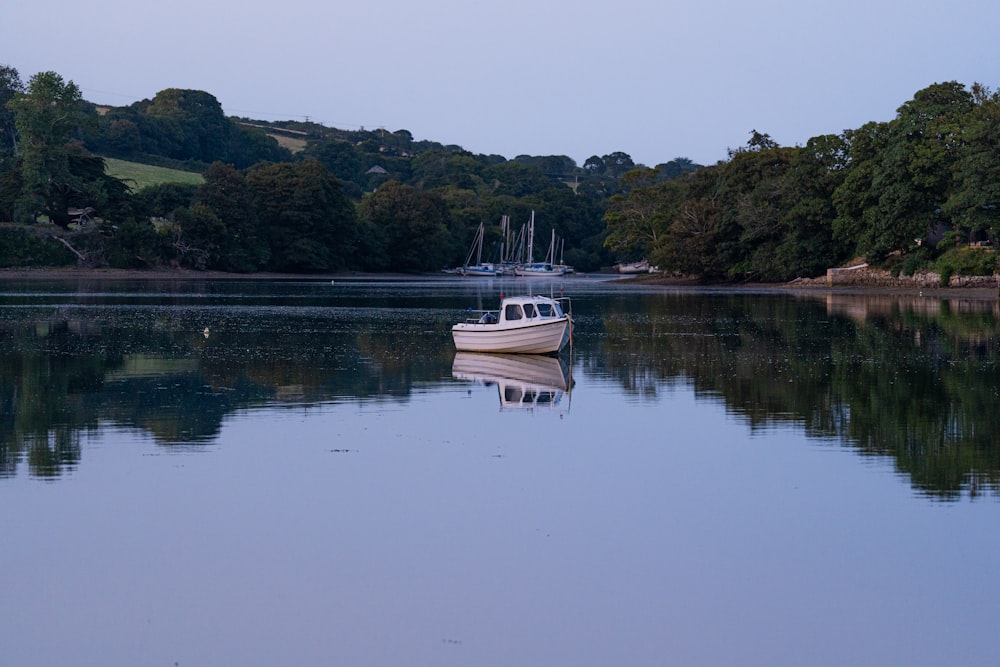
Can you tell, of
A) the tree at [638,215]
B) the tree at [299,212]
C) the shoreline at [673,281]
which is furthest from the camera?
the tree at [299,212]

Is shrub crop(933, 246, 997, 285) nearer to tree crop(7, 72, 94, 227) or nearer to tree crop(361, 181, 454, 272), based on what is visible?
tree crop(7, 72, 94, 227)

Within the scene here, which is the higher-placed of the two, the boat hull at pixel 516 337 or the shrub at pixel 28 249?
the shrub at pixel 28 249

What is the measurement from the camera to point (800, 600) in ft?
34.9

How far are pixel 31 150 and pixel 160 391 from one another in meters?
87.1

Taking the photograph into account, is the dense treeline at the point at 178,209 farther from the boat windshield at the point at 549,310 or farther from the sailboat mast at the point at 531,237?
the boat windshield at the point at 549,310

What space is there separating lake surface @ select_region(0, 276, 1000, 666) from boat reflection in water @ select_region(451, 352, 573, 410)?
166mm

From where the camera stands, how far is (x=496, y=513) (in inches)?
545

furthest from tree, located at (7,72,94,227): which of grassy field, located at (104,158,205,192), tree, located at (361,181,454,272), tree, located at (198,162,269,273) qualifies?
tree, located at (361,181,454,272)

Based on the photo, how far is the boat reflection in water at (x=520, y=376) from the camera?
24.6m

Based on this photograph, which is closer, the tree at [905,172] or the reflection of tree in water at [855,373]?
the reflection of tree in water at [855,373]

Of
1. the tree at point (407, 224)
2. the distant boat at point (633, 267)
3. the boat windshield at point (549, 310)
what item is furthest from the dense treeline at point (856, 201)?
the boat windshield at point (549, 310)

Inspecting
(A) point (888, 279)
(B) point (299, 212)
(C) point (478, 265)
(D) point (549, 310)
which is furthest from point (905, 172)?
(C) point (478, 265)

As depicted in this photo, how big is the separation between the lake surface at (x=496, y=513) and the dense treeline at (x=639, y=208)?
55794mm

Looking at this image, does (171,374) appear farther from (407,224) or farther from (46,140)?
(407,224)
